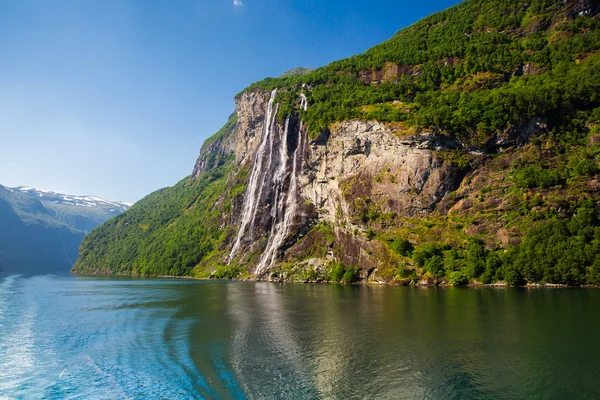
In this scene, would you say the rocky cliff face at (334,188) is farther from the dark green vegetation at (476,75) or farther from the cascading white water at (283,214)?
the dark green vegetation at (476,75)

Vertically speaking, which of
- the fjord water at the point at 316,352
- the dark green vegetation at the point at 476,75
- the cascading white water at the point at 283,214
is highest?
the dark green vegetation at the point at 476,75

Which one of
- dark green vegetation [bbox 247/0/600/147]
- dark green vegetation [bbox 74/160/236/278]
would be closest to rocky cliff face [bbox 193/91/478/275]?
dark green vegetation [bbox 247/0/600/147]

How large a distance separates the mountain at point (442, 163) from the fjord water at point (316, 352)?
24618 mm

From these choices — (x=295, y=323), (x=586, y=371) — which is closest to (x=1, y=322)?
(x=295, y=323)

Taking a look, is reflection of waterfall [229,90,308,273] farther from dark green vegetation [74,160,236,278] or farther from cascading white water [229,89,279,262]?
dark green vegetation [74,160,236,278]

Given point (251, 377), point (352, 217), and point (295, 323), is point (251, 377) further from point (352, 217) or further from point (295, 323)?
point (352, 217)

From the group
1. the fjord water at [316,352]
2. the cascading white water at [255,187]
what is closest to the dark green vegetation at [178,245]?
the cascading white water at [255,187]

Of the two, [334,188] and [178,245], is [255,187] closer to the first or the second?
[334,188]

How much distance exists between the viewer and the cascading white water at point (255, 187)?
405 feet

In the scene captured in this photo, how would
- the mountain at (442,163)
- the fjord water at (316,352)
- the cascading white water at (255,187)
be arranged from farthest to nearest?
the cascading white water at (255,187), the mountain at (442,163), the fjord water at (316,352)

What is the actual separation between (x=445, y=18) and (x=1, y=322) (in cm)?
15854

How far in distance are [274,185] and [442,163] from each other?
54.2 metres

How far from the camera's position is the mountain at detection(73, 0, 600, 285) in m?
65.9

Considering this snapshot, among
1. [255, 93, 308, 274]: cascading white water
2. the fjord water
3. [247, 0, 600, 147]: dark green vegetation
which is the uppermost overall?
[247, 0, 600, 147]: dark green vegetation
